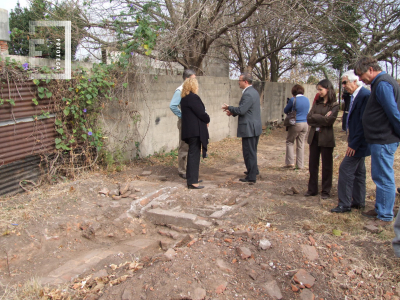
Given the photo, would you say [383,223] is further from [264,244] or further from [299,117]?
[299,117]

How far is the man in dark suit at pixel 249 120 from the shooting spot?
5.53 m

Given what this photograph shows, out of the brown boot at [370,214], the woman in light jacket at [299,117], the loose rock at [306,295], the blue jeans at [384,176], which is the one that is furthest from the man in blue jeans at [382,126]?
the woman in light jacket at [299,117]

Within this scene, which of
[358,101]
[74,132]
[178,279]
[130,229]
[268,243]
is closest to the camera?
[178,279]

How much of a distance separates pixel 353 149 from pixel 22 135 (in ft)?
15.3

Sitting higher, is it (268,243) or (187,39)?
(187,39)

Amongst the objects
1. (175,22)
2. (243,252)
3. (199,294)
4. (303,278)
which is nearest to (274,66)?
(175,22)

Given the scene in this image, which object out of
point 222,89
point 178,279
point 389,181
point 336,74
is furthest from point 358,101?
point 336,74

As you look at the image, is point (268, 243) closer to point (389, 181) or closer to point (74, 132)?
point (389, 181)

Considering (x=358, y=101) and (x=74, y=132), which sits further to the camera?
(x=74, y=132)

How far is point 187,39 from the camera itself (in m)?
8.07

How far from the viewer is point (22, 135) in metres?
5.00

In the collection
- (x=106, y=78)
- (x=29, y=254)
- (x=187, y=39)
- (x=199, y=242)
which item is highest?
(x=187, y=39)

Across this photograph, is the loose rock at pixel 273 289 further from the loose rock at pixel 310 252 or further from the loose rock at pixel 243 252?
the loose rock at pixel 310 252

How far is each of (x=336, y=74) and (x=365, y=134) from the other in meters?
18.5
